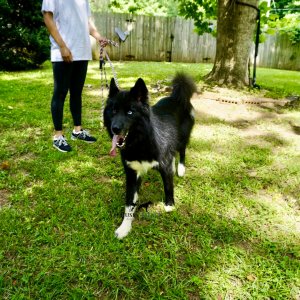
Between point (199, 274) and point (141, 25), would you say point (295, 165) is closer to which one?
point (199, 274)

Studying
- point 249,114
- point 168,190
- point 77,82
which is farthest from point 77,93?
point 249,114

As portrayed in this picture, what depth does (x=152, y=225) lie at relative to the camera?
2449mm

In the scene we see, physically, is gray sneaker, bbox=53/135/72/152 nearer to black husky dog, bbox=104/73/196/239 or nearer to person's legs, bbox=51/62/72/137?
person's legs, bbox=51/62/72/137

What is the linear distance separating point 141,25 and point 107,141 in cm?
1098

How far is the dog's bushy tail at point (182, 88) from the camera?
10.3 ft

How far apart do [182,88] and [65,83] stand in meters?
1.37

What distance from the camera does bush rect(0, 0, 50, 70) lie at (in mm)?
8789

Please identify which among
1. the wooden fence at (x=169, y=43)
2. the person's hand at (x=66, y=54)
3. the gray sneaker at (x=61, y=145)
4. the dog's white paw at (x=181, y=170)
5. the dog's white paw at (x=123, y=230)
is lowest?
the dog's white paw at (x=123, y=230)

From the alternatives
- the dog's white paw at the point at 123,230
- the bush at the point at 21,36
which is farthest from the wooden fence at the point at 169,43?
the dog's white paw at the point at 123,230

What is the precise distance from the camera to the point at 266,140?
14.0ft

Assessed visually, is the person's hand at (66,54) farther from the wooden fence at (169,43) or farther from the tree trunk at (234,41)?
the wooden fence at (169,43)

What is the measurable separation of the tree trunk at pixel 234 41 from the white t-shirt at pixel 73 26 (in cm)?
381

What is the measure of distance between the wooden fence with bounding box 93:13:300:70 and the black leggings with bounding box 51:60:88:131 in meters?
10.3

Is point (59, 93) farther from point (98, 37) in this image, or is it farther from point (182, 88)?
point (182, 88)
